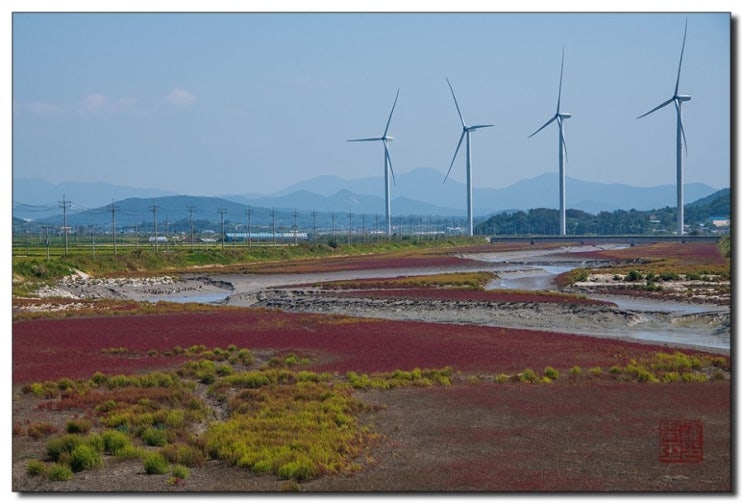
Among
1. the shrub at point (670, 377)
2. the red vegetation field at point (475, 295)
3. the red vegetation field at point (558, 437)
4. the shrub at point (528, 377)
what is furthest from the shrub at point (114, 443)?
the red vegetation field at point (475, 295)

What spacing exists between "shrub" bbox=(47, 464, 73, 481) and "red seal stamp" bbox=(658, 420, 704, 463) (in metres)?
11.8

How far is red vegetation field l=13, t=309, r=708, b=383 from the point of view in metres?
36.1

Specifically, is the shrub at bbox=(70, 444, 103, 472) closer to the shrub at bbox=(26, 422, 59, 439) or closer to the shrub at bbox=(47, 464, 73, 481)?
the shrub at bbox=(47, 464, 73, 481)

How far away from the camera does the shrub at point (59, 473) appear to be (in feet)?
62.3

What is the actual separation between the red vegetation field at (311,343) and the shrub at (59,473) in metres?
13.4

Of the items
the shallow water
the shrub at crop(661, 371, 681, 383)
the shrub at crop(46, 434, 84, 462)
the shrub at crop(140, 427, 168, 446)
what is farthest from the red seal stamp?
the shallow water

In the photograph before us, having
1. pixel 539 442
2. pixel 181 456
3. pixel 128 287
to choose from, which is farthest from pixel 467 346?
pixel 128 287

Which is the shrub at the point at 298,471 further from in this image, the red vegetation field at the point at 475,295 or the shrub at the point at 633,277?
the shrub at the point at 633,277

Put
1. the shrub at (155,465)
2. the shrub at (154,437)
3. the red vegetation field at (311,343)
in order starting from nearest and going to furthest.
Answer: the shrub at (155,465), the shrub at (154,437), the red vegetation field at (311,343)

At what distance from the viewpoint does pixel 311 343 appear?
143 feet

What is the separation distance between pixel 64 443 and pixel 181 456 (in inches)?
102

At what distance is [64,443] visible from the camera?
2094cm

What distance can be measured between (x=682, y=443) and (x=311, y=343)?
24897 mm

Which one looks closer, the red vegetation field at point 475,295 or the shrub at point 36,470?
the shrub at point 36,470
